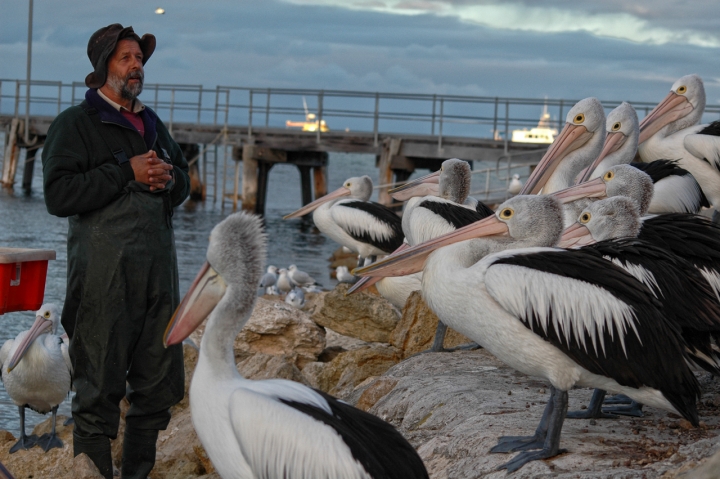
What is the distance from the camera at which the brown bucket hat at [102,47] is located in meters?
4.01

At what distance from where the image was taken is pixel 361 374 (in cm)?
609

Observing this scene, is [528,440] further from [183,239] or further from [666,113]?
[183,239]

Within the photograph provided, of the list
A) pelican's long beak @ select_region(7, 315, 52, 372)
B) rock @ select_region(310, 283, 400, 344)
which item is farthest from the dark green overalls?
rock @ select_region(310, 283, 400, 344)

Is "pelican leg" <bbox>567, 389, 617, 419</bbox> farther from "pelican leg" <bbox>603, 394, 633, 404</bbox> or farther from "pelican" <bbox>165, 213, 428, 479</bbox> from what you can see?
"pelican" <bbox>165, 213, 428, 479</bbox>

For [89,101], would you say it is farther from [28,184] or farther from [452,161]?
[28,184]

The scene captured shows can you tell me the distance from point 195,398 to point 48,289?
909 centimetres

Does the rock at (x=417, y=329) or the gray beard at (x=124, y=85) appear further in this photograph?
the rock at (x=417, y=329)

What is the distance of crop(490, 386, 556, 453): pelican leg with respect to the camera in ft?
11.8

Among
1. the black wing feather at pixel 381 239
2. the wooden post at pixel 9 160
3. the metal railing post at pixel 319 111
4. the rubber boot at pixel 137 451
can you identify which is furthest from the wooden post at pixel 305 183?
the rubber boot at pixel 137 451

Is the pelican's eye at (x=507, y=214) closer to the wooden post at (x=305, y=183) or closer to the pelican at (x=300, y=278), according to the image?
the pelican at (x=300, y=278)

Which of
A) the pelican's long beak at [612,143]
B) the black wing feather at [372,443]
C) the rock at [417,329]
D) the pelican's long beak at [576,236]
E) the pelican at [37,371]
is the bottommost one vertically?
the pelican at [37,371]

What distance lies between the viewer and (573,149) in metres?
6.26

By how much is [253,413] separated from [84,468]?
1.34m

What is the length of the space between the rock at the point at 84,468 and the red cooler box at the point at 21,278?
734 mm
